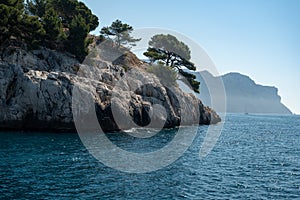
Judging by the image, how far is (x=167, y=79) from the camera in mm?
86812

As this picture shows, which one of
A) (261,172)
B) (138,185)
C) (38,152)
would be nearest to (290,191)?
(261,172)

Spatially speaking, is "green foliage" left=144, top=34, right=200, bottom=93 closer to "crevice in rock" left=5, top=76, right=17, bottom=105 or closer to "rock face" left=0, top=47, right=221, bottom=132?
"rock face" left=0, top=47, right=221, bottom=132

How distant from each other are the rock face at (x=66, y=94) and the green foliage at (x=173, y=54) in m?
21.0

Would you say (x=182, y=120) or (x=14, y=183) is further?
(x=182, y=120)

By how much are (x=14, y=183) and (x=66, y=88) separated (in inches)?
1352

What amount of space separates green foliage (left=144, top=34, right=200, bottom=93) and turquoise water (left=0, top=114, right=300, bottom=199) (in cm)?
5658

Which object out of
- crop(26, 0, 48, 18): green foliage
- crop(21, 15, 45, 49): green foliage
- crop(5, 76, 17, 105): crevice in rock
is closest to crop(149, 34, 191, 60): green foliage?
crop(26, 0, 48, 18): green foliage

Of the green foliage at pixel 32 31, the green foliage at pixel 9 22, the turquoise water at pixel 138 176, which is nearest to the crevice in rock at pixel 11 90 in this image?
the green foliage at pixel 32 31

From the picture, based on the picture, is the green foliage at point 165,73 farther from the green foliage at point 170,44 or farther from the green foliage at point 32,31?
the green foliage at point 32,31

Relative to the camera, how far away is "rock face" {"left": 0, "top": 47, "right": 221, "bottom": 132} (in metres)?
54.8

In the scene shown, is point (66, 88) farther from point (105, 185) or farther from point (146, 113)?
point (105, 185)

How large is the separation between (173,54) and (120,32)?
2211 cm

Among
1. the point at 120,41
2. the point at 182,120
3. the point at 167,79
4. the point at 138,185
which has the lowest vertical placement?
the point at 138,185

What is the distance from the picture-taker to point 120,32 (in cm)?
9788
